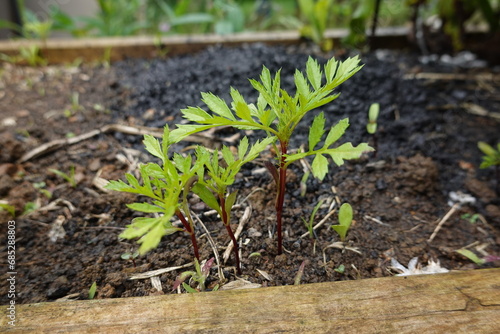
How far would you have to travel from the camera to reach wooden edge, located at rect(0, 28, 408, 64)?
256cm

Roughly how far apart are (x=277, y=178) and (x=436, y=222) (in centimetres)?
74

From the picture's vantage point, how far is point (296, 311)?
2.85ft

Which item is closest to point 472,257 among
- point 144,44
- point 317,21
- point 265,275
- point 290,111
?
point 265,275

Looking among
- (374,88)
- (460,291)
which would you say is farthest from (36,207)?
(374,88)

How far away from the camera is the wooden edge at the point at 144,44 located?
2.56m

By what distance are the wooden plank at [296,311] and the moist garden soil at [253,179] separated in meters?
0.13

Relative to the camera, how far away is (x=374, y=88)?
189 centimetres

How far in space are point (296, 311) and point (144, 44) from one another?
2.20 meters

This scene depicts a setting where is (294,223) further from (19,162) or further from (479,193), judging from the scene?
(19,162)

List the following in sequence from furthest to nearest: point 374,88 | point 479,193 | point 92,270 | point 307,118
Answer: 1. point 374,88
2. point 307,118
3. point 479,193
4. point 92,270

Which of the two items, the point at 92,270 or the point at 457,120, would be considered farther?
the point at 457,120

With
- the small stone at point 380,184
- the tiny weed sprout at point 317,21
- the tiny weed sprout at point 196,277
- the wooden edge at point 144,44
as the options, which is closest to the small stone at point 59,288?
the tiny weed sprout at point 196,277

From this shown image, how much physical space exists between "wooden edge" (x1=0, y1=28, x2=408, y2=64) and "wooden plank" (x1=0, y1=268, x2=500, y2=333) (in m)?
1.98

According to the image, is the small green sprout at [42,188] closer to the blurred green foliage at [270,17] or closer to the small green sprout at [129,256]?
the small green sprout at [129,256]
